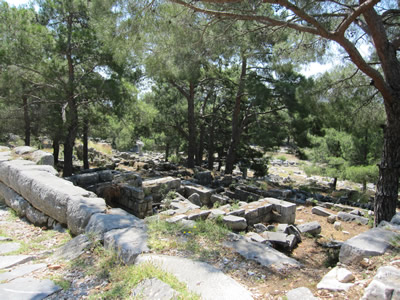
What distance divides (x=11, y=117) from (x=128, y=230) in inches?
414

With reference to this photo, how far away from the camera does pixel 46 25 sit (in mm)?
8992

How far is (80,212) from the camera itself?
3.77 metres

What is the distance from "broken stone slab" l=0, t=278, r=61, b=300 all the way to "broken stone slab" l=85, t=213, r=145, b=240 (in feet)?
2.79

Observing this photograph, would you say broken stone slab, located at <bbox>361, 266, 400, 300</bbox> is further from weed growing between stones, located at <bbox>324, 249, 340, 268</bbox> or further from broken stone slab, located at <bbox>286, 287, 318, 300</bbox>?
weed growing between stones, located at <bbox>324, 249, 340, 268</bbox>

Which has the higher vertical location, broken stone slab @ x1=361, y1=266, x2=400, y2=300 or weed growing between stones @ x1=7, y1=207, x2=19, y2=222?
broken stone slab @ x1=361, y1=266, x2=400, y2=300

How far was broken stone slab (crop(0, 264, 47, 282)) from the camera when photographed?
8.63ft

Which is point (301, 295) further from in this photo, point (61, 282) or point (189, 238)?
point (61, 282)

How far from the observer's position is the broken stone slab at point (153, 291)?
2.23 metres

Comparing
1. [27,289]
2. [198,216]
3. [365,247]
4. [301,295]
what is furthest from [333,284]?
[198,216]

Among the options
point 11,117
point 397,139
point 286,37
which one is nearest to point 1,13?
point 11,117

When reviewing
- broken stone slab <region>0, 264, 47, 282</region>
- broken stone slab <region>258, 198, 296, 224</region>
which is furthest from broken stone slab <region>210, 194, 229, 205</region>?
broken stone slab <region>0, 264, 47, 282</region>

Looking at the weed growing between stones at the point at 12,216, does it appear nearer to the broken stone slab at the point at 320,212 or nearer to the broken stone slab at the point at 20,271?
the broken stone slab at the point at 20,271

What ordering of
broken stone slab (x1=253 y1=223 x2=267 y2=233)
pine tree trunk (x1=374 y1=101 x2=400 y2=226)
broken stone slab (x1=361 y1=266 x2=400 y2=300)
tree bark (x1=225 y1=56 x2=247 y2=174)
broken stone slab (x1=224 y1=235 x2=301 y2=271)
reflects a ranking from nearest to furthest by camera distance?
broken stone slab (x1=361 y1=266 x2=400 y2=300) < broken stone slab (x1=224 y1=235 x2=301 y2=271) < pine tree trunk (x1=374 y1=101 x2=400 y2=226) < broken stone slab (x1=253 y1=223 x2=267 y2=233) < tree bark (x1=225 y1=56 x2=247 y2=174)

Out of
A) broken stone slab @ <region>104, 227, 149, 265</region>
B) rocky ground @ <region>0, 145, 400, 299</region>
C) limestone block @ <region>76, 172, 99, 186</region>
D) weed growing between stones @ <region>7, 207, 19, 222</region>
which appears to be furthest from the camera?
limestone block @ <region>76, 172, 99, 186</region>
